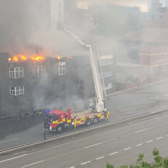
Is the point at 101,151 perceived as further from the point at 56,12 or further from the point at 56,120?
the point at 56,12

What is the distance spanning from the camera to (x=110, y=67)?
26656mm

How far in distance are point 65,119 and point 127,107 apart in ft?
22.3

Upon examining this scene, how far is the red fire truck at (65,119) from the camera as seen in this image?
15969mm

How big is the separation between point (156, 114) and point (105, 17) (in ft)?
43.5

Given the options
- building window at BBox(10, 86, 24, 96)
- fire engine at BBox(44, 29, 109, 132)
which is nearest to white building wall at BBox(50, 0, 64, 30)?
fire engine at BBox(44, 29, 109, 132)

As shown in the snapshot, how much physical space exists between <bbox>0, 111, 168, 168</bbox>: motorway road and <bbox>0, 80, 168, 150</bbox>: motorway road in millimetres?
1655

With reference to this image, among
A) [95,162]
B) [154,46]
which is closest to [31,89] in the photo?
[95,162]

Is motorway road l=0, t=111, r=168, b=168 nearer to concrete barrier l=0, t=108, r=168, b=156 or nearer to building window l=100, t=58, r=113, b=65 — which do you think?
concrete barrier l=0, t=108, r=168, b=156

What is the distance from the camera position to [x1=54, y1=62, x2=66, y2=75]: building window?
21.7 m

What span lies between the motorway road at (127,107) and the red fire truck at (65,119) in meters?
0.37

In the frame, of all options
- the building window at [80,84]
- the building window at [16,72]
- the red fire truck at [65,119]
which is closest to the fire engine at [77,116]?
the red fire truck at [65,119]

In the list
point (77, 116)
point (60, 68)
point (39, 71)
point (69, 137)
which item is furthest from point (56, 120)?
point (60, 68)

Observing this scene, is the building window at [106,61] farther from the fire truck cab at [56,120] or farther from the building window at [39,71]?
the fire truck cab at [56,120]

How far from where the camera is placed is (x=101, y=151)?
13.6 metres
